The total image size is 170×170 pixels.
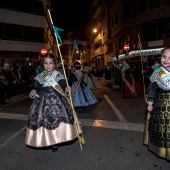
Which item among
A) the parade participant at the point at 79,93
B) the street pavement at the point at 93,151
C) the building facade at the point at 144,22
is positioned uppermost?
the building facade at the point at 144,22

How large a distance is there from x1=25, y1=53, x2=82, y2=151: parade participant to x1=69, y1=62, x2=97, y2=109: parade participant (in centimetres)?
336

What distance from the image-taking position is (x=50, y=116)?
3572 millimetres

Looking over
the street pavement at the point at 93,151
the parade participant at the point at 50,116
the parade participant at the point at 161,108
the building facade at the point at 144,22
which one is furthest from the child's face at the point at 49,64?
the building facade at the point at 144,22

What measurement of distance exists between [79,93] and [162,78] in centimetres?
458

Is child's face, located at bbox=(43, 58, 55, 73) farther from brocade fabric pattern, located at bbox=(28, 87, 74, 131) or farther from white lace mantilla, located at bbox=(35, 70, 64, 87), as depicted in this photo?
brocade fabric pattern, located at bbox=(28, 87, 74, 131)

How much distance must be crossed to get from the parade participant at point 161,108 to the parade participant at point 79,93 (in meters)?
4.10

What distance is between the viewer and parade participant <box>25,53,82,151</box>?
357cm

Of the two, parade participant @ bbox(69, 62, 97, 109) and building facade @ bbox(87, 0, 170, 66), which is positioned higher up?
building facade @ bbox(87, 0, 170, 66)

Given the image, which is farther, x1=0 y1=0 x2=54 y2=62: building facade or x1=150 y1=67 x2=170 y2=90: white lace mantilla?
x1=0 y1=0 x2=54 y2=62: building facade

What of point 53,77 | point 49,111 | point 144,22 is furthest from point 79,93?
point 144,22

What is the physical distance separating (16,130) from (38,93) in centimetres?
190

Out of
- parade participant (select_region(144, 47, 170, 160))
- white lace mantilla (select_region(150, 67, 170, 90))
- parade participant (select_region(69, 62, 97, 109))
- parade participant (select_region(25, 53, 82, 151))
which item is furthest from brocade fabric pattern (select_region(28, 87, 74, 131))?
parade participant (select_region(69, 62, 97, 109))

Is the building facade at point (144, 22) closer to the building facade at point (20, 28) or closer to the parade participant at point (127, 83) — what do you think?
the building facade at point (20, 28)

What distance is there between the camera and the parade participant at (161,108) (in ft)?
9.84
